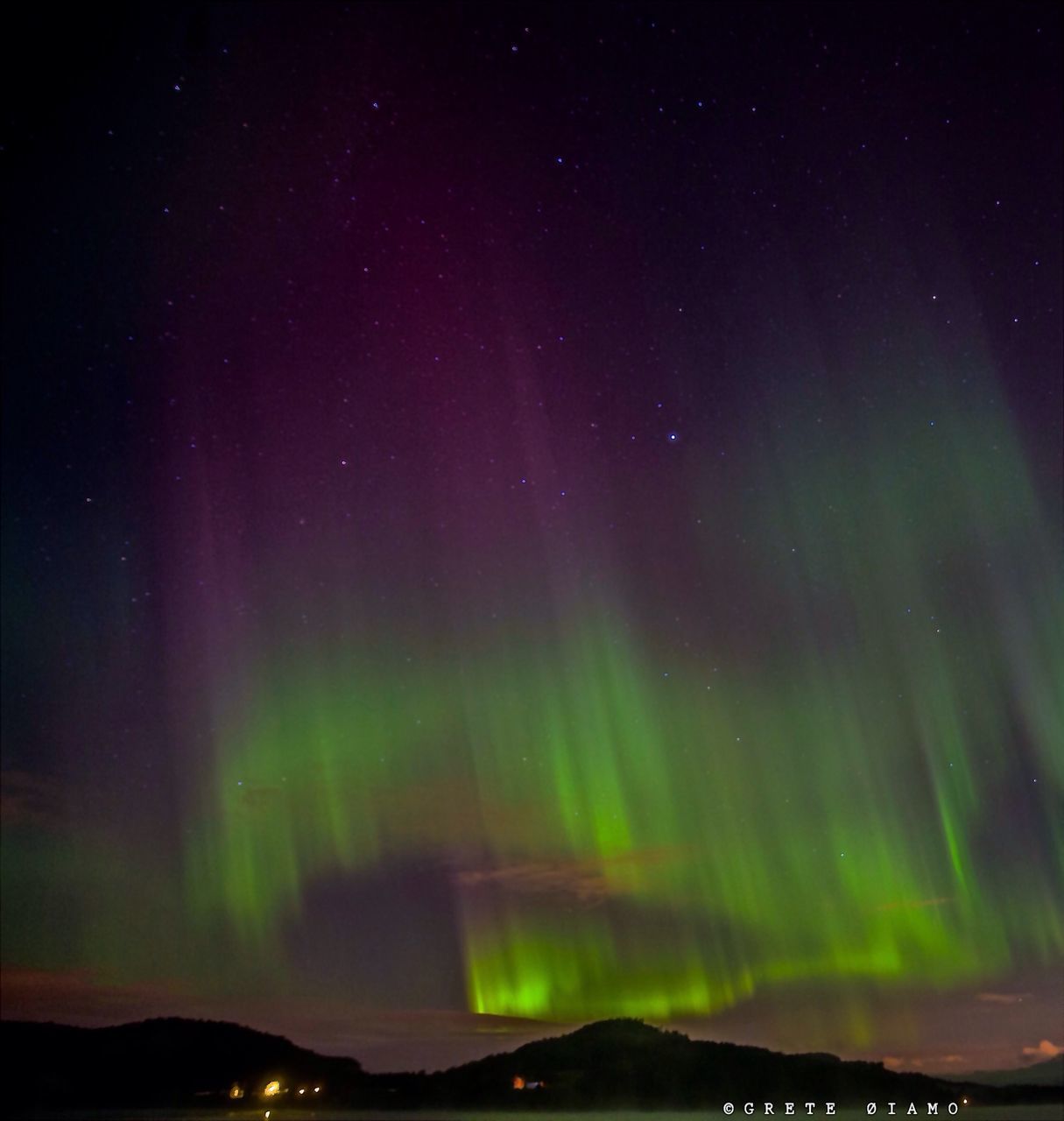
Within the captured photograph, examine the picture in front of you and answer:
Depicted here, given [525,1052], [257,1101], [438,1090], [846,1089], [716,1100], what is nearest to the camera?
[846,1089]

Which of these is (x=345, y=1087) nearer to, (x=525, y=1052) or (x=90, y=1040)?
(x=525, y=1052)

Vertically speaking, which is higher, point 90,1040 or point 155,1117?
point 90,1040

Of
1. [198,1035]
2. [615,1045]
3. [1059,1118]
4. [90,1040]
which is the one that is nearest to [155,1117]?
[198,1035]

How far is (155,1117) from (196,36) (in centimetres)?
5135

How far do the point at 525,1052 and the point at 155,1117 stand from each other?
2513 cm

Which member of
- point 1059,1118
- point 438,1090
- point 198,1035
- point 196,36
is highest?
point 196,36

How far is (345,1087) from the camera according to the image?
68.3m

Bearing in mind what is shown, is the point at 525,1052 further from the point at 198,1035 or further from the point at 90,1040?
the point at 90,1040

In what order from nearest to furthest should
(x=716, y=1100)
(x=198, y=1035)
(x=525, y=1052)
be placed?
(x=716, y=1100) → (x=198, y=1035) → (x=525, y=1052)

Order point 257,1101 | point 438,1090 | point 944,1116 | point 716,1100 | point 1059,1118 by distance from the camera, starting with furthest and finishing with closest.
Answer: point 438,1090
point 257,1101
point 716,1100
point 944,1116
point 1059,1118

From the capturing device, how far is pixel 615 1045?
54.5 meters

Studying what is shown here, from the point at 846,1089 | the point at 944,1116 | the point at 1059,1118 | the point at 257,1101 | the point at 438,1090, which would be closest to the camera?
the point at 1059,1118

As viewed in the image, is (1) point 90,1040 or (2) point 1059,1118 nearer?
(2) point 1059,1118

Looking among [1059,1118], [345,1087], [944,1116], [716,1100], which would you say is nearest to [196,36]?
[1059,1118]
